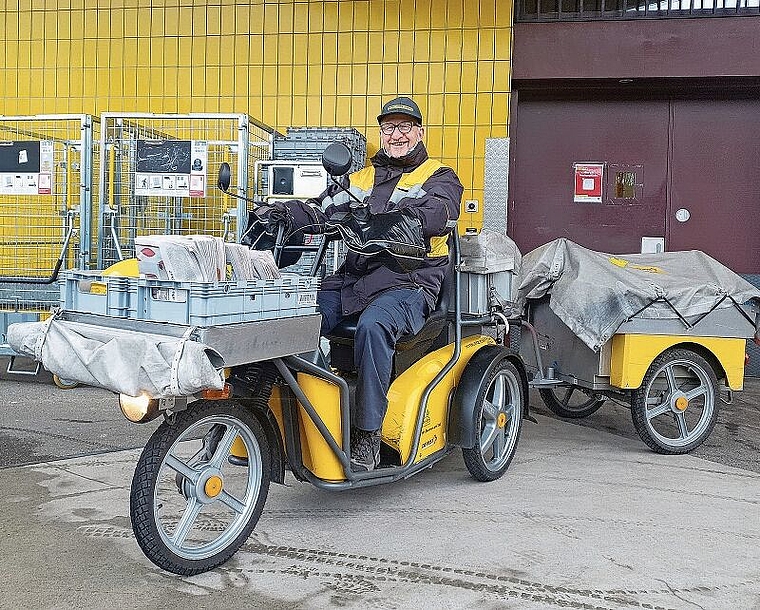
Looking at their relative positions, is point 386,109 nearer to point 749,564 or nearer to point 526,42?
point 749,564

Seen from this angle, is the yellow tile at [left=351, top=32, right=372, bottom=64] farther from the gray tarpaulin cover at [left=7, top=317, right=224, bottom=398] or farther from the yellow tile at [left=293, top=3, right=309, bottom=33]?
the gray tarpaulin cover at [left=7, top=317, right=224, bottom=398]

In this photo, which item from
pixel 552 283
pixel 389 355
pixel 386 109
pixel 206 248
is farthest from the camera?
pixel 552 283

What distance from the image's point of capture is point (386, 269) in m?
4.13

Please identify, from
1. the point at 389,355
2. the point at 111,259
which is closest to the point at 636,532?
the point at 389,355

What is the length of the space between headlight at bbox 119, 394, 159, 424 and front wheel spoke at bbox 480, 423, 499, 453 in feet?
6.51

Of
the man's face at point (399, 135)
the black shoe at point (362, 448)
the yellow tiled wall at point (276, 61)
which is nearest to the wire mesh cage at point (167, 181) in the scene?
the yellow tiled wall at point (276, 61)

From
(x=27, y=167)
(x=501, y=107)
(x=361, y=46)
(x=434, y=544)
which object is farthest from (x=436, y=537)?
(x=361, y=46)

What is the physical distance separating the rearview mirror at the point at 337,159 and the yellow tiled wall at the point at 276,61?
5.30 meters

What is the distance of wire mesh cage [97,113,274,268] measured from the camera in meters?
6.69

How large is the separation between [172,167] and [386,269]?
10.4 ft

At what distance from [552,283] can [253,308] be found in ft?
9.09

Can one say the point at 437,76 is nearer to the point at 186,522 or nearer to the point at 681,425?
the point at 681,425

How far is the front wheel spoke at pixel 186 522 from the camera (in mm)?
3072

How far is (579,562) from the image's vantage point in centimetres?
336
